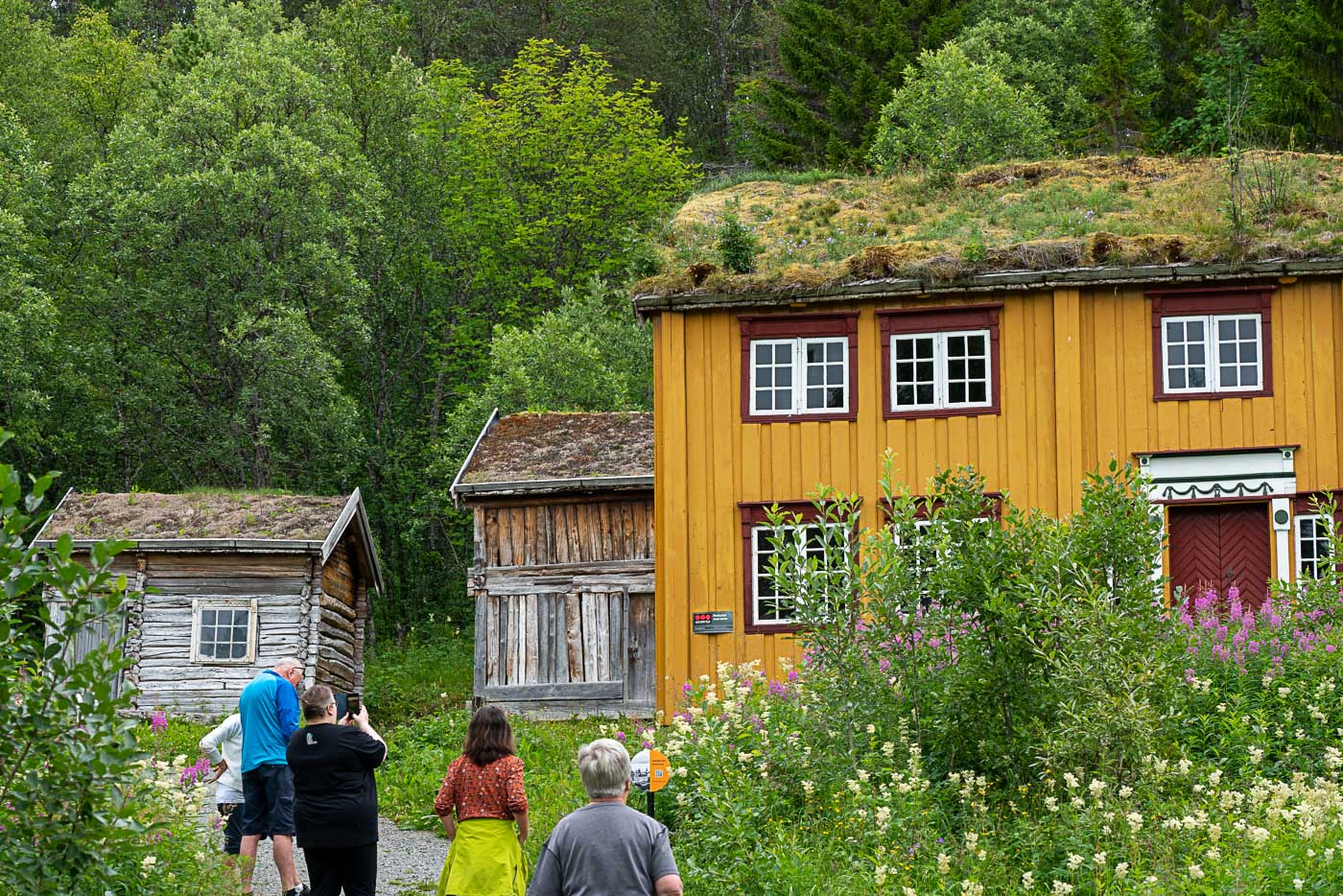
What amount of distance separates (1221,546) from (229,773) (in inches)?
457

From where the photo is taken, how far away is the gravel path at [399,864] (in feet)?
40.5

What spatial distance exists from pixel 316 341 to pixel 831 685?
2513 cm

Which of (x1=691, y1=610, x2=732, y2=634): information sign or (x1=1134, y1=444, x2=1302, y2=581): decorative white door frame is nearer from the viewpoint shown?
(x1=1134, y1=444, x2=1302, y2=581): decorative white door frame

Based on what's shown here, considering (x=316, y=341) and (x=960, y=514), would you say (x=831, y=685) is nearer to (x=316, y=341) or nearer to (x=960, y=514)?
(x=960, y=514)

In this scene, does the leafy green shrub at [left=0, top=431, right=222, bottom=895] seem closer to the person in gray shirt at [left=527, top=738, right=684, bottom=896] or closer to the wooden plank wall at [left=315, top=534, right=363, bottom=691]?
the person in gray shirt at [left=527, top=738, right=684, bottom=896]

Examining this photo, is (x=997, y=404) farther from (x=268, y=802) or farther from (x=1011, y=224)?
(x=268, y=802)

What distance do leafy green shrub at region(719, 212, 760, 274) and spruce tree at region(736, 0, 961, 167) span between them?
2360cm

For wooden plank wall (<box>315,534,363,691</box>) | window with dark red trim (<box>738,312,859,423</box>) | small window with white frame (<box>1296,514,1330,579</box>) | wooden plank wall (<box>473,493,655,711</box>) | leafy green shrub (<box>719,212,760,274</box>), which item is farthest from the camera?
A: wooden plank wall (<box>315,534,363,691</box>)

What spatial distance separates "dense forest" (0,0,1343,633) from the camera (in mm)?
34969

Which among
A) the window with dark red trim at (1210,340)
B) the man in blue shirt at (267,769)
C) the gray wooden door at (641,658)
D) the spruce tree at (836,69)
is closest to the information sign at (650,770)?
the man in blue shirt at (267,769)

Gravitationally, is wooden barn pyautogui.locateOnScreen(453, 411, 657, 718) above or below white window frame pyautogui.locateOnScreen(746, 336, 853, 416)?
below

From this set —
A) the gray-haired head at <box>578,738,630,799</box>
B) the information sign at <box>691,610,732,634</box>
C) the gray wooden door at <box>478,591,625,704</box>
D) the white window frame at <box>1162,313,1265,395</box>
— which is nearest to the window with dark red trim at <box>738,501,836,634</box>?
the information sign at <box>691,610,732,634</box>

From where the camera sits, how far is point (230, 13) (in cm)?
4572

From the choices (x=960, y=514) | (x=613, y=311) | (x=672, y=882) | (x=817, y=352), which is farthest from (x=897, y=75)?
(x=672, y=882)
